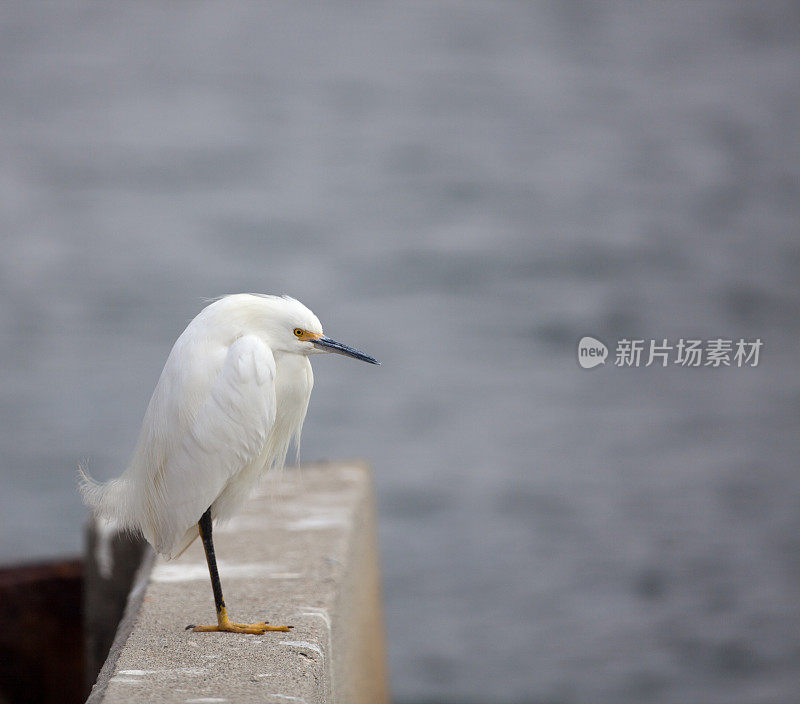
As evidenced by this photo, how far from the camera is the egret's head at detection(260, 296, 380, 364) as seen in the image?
2.20 meters

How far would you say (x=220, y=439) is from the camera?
219cm

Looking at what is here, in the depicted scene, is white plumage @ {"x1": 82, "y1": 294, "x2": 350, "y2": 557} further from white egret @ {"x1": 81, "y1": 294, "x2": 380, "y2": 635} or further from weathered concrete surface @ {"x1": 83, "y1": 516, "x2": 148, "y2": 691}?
weathered concrete surface @ {"x1": 83, "y1": 516, "x2": 148, "y2": 691}

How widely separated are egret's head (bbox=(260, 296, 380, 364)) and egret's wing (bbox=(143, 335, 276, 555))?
0.18 ft

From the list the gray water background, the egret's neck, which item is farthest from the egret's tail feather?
the gray water background

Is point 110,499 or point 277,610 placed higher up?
point 110,499

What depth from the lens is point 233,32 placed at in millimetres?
18672

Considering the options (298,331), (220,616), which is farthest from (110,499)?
(298,331)

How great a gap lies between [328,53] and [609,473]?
441 inches

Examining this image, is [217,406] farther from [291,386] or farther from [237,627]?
[237,627]

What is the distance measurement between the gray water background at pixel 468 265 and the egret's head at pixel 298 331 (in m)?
6.17

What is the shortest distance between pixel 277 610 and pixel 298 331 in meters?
0.79

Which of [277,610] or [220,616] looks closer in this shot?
[220,616]

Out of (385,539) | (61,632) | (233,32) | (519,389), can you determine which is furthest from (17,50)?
(61,632)

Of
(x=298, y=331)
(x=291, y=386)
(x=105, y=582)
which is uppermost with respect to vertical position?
(x=298, y=331)
